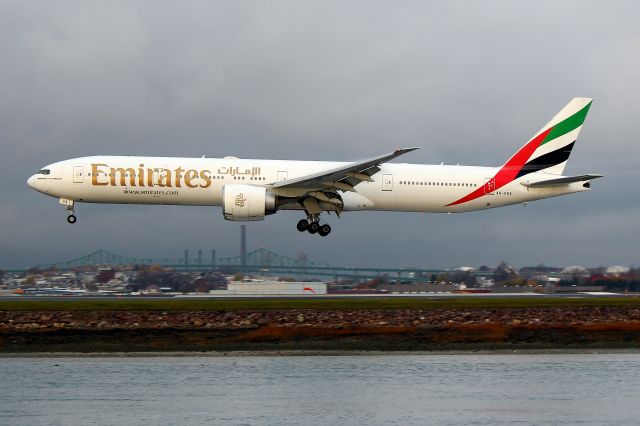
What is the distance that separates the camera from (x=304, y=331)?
3631 cm

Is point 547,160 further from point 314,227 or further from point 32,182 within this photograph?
point 32,182

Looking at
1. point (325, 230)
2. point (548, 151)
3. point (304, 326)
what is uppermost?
point (548, 151)

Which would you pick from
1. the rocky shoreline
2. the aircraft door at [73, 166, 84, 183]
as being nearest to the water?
the rocky shoreline

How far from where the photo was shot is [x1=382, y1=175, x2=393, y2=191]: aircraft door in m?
47.4

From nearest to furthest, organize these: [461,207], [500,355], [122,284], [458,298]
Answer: [500,355] < [458,298] < [461,207] < [122,284]

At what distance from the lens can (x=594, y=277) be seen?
60.8m

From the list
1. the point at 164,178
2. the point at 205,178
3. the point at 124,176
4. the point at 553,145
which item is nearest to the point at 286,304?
the point at 205,178

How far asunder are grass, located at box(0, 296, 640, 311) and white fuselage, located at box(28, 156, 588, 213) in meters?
6.17

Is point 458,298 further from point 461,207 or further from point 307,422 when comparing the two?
point 307,422

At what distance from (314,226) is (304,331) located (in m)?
11.9

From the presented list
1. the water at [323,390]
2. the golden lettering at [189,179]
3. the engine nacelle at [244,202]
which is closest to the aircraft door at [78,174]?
the golden lettering at [189,179]

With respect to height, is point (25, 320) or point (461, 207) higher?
point (461, 207)

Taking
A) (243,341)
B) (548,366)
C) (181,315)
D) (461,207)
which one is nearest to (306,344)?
(243,341)

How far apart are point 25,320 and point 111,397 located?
1182 cm
